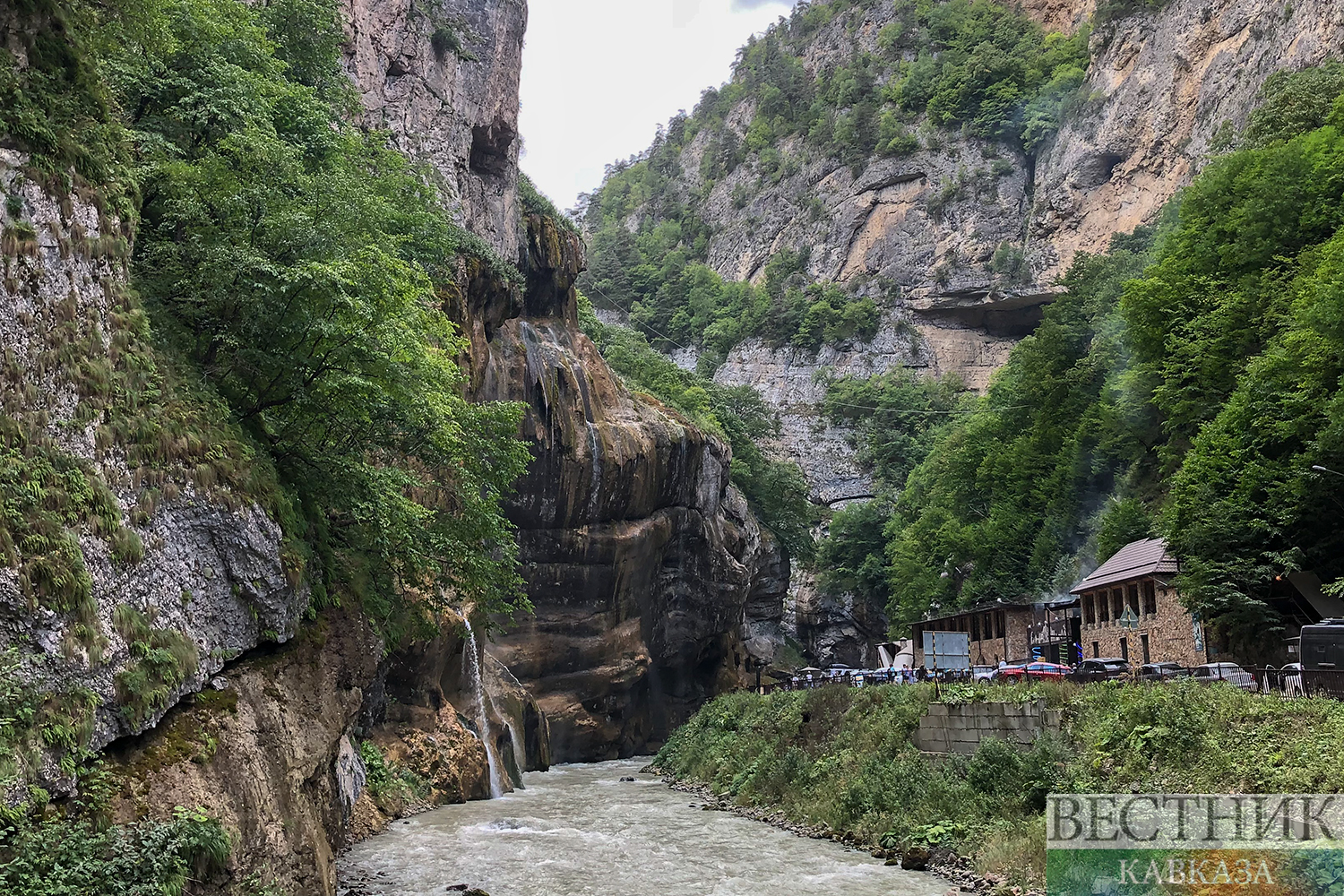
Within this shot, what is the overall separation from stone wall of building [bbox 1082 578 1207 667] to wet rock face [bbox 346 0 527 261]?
1233 inches

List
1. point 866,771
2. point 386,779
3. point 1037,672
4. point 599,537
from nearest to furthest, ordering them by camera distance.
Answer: point 866,771
point 386,779
point 1037,672
point 599,537

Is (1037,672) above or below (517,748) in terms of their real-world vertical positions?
above

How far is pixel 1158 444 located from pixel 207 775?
46.4 metres

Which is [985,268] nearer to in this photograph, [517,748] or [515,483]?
[515,483]

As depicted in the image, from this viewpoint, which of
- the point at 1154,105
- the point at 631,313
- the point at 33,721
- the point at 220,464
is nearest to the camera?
the point at 33,721

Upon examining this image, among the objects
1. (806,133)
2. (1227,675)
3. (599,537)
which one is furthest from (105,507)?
(806,133)

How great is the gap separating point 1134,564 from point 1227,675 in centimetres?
1812

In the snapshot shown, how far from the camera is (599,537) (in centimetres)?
4931

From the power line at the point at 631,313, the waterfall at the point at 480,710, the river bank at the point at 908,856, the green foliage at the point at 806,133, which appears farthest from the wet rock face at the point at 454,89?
the power line at the point at 631,313

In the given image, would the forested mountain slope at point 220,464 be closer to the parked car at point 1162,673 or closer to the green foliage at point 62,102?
the green foliage at point 62,102

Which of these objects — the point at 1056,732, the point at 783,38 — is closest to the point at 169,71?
the point at 1056,732

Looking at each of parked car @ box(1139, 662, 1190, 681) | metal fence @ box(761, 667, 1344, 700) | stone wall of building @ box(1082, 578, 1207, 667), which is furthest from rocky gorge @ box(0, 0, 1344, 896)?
stone wall of building @ box(1082, 578, 1207, 667)

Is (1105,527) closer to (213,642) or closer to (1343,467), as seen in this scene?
(1343,467)

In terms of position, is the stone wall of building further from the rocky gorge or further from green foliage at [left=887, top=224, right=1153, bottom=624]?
the rocky gorge
